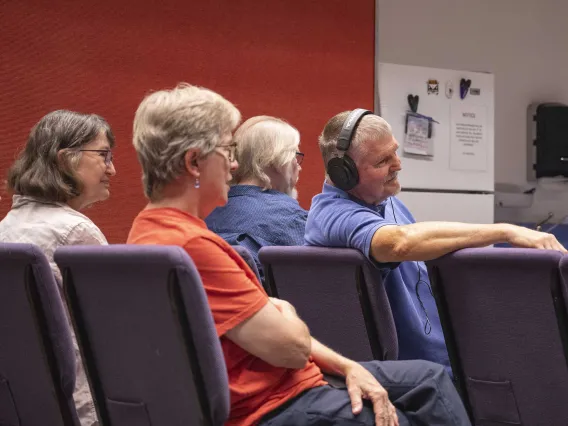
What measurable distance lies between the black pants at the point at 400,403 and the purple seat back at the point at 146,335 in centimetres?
17

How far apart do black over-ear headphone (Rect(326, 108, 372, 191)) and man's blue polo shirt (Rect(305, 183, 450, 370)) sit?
6 centimetres

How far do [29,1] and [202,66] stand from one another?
1.09 metres

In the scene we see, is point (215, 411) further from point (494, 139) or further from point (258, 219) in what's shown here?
point (494, 139)

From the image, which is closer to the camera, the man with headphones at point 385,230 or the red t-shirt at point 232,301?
the red t-shirt at point 232,301

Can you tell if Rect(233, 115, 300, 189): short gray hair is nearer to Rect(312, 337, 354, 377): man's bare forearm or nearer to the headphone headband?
the headphone headband

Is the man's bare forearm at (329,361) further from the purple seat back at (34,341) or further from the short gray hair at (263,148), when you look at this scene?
the short gray hair at (263,148)

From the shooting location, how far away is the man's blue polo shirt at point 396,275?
2.39 m

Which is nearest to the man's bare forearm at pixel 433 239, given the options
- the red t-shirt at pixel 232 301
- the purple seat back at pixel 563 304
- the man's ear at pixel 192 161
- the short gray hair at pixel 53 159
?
the purple seat back at pixel 563 304

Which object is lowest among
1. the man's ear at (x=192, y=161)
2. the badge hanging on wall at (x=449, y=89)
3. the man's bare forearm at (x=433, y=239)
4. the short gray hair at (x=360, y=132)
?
the man's bare forearm at (x=433, y=239)

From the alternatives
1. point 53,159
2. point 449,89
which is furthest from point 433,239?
point 449,89

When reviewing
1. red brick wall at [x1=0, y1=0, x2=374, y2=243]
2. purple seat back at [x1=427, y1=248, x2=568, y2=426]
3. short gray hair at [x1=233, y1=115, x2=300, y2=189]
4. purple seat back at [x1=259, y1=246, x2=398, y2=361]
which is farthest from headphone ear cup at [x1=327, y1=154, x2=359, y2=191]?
red brick wall at [x1=0, y1=0, x2=374, y2=243]

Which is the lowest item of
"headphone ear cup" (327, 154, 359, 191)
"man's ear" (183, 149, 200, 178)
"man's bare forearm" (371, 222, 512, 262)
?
"man's bare forearm" (371, 222, 512, 262)

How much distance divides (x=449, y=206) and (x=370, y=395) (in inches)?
186

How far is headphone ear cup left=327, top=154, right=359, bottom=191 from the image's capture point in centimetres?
257
